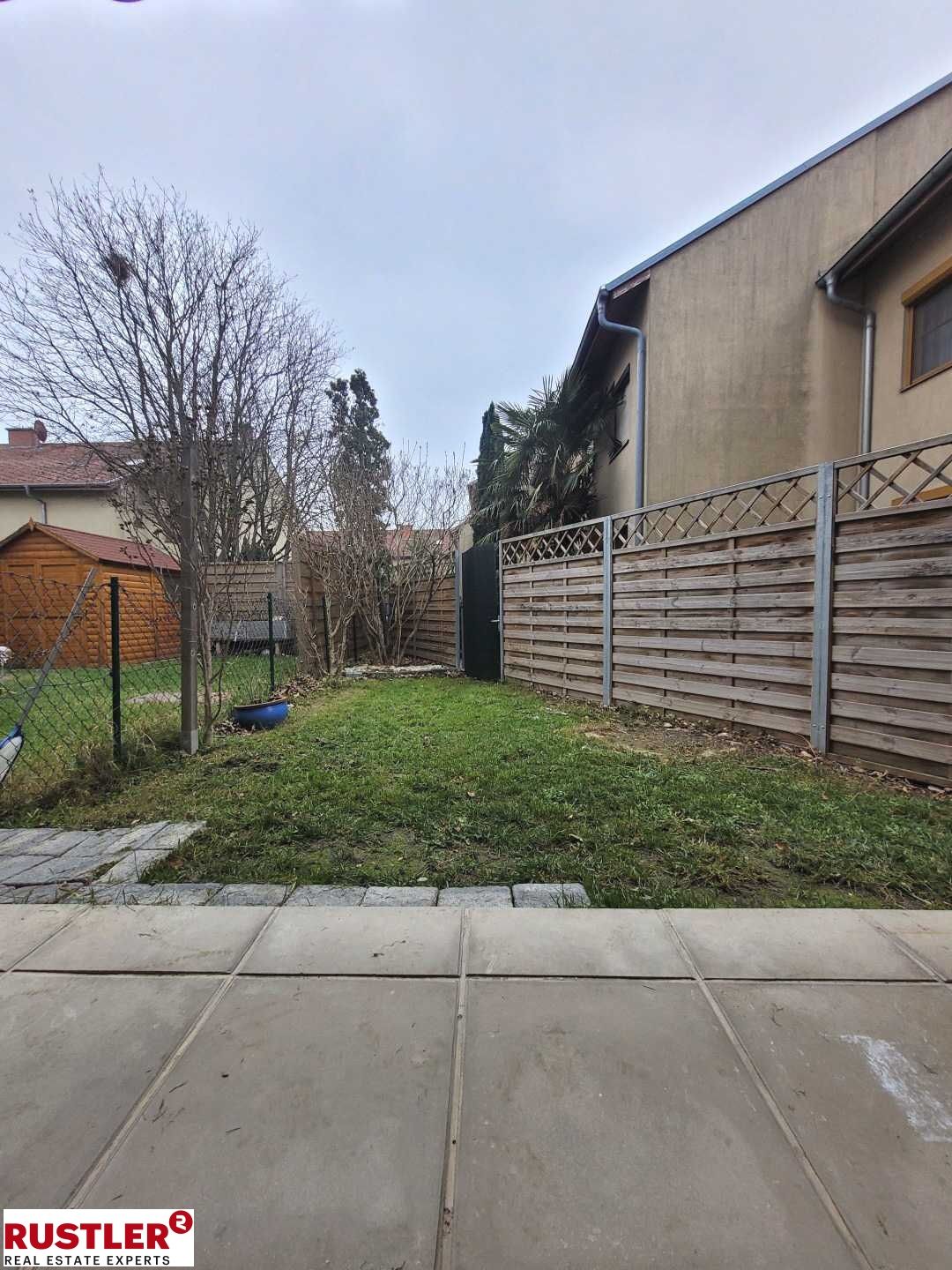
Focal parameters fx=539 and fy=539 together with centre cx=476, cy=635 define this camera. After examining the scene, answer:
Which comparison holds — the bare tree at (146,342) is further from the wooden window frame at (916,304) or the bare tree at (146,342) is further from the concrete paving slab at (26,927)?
the wooden window frame at (916,304)

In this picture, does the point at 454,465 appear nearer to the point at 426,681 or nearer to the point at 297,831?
the point at 426,681

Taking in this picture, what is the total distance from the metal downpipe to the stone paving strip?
6.25 m

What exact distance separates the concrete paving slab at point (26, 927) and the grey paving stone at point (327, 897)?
848 mm

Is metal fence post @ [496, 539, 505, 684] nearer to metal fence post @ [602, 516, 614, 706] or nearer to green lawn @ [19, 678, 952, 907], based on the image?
metal fence post @ [602, 516, 614, 706]

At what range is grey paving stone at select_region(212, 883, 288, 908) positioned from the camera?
219 centimetres

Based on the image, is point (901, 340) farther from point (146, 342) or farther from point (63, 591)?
point (63, 591)

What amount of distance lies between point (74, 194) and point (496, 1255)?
578 centimetres

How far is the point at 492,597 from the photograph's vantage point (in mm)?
8031

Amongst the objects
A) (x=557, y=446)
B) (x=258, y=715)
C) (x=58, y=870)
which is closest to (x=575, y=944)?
(x=58, y=870)

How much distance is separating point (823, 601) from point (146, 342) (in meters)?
5.16

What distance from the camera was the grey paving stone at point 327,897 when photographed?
7.06ft

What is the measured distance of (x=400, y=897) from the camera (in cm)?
220

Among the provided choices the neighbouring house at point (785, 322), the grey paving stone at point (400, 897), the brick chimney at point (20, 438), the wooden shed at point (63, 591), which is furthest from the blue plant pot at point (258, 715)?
the brick chimney at point (20, 438)

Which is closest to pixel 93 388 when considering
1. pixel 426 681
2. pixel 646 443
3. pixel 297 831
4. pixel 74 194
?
pixel 74 194
